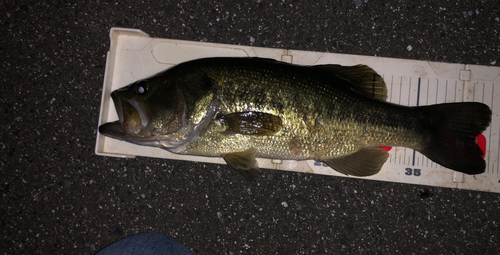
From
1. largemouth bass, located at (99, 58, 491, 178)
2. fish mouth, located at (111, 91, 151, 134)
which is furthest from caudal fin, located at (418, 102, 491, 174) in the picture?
fish mouth, located at (111, 91, 151, 134)

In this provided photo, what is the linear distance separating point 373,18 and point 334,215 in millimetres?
1891

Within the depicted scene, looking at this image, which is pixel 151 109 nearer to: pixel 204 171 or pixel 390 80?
pixel 204 171

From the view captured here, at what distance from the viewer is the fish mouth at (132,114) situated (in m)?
1.76

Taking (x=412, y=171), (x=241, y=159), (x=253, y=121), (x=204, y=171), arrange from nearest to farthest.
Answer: (x=253, y=121) → (x=241, y=159) → (x=412, y=171) → (x=204, y=171)

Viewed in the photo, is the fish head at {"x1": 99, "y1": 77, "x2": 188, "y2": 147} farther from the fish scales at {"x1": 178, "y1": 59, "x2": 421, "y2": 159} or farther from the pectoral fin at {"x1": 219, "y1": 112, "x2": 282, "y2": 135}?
the pectoral fin at {"x1": 219, "y1": 112, "x2": 282, "y2": 135}

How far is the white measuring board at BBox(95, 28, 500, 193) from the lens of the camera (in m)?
2.33

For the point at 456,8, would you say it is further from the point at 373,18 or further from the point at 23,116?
the point at 23,116

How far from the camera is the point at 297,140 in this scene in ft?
6.13

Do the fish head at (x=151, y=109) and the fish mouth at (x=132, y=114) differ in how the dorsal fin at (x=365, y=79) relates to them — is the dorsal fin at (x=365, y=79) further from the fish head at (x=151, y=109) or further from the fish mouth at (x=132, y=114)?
the fish mouth at (x=132, y=114)

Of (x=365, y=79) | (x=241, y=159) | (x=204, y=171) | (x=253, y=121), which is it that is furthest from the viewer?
(x=204, y=171)

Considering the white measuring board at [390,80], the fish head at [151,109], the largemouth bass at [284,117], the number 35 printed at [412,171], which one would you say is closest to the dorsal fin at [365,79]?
the largemouth bass at [284,117]

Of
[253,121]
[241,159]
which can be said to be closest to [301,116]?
[253,121]

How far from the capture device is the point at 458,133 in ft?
6.54

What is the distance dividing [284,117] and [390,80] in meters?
1.20
